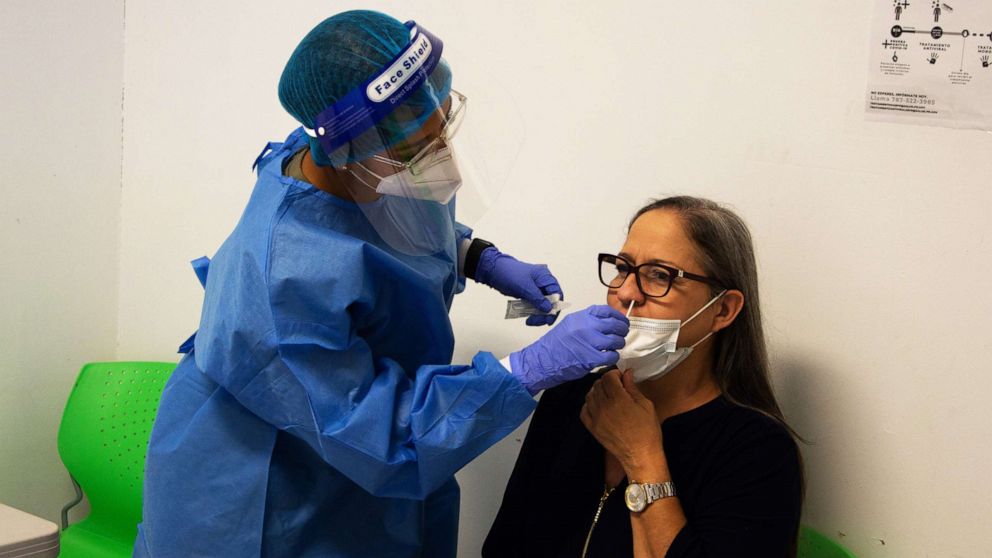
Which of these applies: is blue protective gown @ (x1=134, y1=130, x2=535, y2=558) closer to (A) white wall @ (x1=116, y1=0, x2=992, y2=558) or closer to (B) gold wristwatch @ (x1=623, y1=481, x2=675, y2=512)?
(B) gold wristwatch @ (x1=623, y1=481, x2=675, y2=512)

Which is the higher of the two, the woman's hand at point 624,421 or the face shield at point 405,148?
the face shield at point 405,148

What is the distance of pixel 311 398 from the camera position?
127 cm

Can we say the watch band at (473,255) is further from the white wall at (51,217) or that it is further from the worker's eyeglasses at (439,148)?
the white wall at (51,217)

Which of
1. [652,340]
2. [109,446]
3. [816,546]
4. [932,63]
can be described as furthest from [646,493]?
[109,446]

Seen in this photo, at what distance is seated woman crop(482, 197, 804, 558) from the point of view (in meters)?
1.34

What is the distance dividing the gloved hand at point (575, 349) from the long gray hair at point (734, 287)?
0.70 feet

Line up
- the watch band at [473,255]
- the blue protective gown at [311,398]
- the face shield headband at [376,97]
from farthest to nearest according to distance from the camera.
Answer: the watch band at [473,255]
the blue protective gown at [311,398]
the face shield headband at [376,97]

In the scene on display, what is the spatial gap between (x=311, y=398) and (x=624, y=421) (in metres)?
0.49

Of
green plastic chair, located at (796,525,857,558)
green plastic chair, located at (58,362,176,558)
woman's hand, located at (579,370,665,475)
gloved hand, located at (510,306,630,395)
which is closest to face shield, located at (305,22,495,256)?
gloved hand, located at (510,306,630,395)

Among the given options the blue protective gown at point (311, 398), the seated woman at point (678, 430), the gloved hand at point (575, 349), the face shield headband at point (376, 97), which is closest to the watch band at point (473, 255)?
the blue protective gown at point (311, 398)

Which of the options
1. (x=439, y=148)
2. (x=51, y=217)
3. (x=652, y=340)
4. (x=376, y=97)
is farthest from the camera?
(x=51, y=217)

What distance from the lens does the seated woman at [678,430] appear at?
52.6 inches

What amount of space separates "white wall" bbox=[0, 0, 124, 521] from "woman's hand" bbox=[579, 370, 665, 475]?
5.35 feet

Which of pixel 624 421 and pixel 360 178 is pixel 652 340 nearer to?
pixel 624 421
